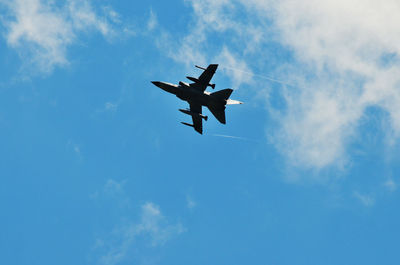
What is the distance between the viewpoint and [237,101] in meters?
88.1

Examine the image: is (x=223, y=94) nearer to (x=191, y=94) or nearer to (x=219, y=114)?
(x=219, y=114)

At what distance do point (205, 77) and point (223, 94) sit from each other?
4356 millimetres

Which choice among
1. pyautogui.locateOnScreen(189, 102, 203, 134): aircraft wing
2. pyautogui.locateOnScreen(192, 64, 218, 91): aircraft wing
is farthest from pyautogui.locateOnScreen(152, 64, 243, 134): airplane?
pyautogui.locateOnScreen(189, 102, 203, 134): aircraft wing

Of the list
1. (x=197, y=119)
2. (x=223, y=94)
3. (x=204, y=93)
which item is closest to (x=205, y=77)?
(x=204, y=93)

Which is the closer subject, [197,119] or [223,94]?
[223,94]

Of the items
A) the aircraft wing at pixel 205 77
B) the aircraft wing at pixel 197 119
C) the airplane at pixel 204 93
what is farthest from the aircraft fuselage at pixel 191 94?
the aircraft wing at pixel 197 119

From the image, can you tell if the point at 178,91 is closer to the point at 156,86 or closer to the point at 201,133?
the point at 156,86

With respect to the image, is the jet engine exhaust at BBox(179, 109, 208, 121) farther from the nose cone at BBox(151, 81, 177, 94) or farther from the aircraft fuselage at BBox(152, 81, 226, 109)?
the nose cone at BBox(151, 81, 177, 94)

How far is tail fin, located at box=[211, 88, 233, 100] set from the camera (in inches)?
3354

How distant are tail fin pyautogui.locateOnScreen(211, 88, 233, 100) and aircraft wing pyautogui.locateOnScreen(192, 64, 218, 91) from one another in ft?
7.92

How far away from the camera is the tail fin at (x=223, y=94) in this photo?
85.2 m

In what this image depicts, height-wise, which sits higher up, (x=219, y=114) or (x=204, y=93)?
(x=204, y=93)

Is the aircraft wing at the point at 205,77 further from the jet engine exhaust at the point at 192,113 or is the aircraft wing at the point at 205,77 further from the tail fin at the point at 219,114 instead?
the jet engine exhaust at the point at 192,113

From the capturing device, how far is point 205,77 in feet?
286
